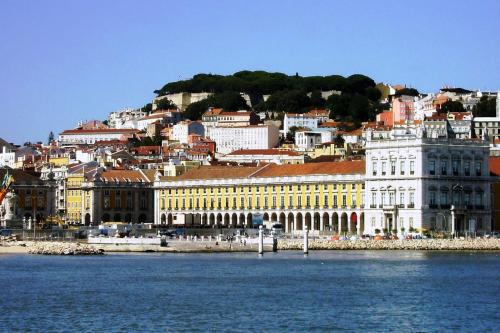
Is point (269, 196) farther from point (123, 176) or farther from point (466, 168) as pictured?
point (123, 176)

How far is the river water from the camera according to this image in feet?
117

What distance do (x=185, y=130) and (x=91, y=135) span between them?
63.2ft

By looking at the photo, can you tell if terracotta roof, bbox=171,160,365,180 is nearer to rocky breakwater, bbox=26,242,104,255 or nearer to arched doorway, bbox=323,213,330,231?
arched doorway, bbox=323,213,330,231

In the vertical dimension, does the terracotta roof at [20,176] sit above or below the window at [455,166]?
above

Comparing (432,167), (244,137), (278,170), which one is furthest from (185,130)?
(432,167)

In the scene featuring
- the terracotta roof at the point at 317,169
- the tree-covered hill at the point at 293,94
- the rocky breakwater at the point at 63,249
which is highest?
the tree-covered hill at the point at 293,94

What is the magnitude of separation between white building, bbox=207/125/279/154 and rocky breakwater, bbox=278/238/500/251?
86115mm

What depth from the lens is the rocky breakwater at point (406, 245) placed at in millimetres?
70688

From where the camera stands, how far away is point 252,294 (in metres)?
43.3

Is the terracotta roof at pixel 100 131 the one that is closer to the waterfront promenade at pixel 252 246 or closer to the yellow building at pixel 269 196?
the yellow building at pixel 269 196

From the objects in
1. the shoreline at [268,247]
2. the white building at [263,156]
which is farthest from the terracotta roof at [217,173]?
the white building at [263,156]

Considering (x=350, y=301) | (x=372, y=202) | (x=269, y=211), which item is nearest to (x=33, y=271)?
(x=350, y=301)

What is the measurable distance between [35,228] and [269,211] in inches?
615

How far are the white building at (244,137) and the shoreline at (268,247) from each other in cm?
8690
